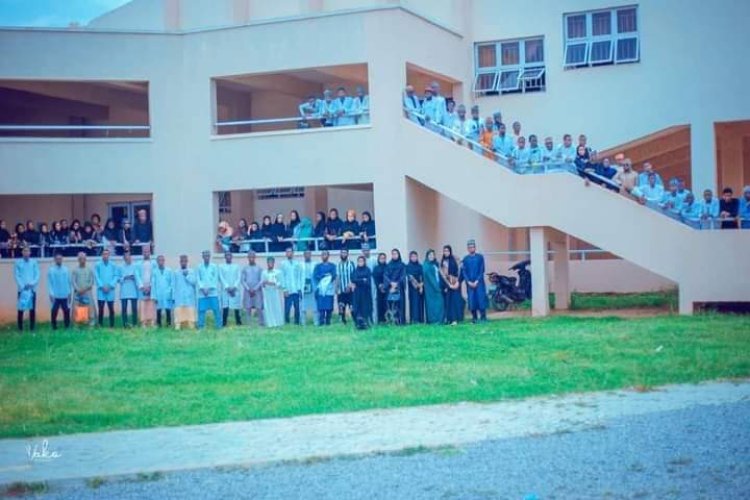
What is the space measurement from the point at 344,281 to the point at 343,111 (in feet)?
14.7

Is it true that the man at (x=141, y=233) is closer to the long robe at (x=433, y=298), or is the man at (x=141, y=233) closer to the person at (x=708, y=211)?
the long robe at (x=433, y=298)

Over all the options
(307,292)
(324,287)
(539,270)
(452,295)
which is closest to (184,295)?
(307,292)

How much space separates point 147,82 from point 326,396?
606 inches

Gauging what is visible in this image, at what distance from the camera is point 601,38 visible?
28.4m

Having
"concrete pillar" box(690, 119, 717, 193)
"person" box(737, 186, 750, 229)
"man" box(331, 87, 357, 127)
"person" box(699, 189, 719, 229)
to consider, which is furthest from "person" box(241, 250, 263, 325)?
"concrete pillar" box(690, 119, 717, 193)

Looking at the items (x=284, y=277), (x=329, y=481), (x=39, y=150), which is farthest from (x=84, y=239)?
(x=329, y=481)

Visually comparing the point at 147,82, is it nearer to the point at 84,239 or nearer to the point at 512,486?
the point at 84,239

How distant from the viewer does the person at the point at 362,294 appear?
22.4 metres

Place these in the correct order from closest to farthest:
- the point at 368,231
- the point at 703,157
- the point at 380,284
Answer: the point at 380,284 → the point at 368,231 → the point at 703,157

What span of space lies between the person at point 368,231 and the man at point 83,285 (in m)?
6.08

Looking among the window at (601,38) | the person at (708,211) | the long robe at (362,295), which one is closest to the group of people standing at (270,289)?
the long robe at (362,295)

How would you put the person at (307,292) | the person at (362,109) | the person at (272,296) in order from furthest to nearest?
the person at (362,109) → the person at (307,292) → the person at (272,296)

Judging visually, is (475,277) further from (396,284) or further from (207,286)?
(207,286)

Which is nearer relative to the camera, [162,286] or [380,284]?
[380,284]
